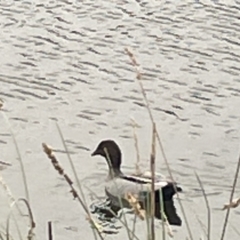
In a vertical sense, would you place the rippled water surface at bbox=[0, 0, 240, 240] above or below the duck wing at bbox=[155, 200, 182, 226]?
below

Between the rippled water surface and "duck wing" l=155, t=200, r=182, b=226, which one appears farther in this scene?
the rippled water surface

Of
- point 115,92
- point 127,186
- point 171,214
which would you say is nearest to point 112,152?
point 127,186

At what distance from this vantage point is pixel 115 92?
38.0 ft

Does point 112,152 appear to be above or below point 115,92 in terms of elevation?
Result: above

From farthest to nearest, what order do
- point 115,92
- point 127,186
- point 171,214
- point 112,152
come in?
point 115,92 → point 112,152 → point 127,186 → point 171,214

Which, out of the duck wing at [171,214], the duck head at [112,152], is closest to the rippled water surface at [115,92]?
the duck wing at [171,214]

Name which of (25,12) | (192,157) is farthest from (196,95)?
(25,12)

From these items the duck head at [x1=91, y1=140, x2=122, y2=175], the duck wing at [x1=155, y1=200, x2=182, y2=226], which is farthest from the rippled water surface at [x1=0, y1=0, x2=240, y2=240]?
the duck head at [x1=91, y1=140, x2=122, y2=175]

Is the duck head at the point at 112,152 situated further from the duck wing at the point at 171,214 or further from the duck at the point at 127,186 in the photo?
the duck wing at the point at 171,214

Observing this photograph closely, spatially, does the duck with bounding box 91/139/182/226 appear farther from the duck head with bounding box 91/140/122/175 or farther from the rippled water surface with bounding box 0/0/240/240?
the rippled water surface with bounding box 0/0/240/240

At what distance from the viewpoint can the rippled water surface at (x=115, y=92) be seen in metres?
9.18

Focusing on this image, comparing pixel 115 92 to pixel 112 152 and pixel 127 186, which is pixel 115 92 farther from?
pixel 127 186

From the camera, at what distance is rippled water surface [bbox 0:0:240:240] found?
30.1ft

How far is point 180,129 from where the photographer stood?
414 inches
